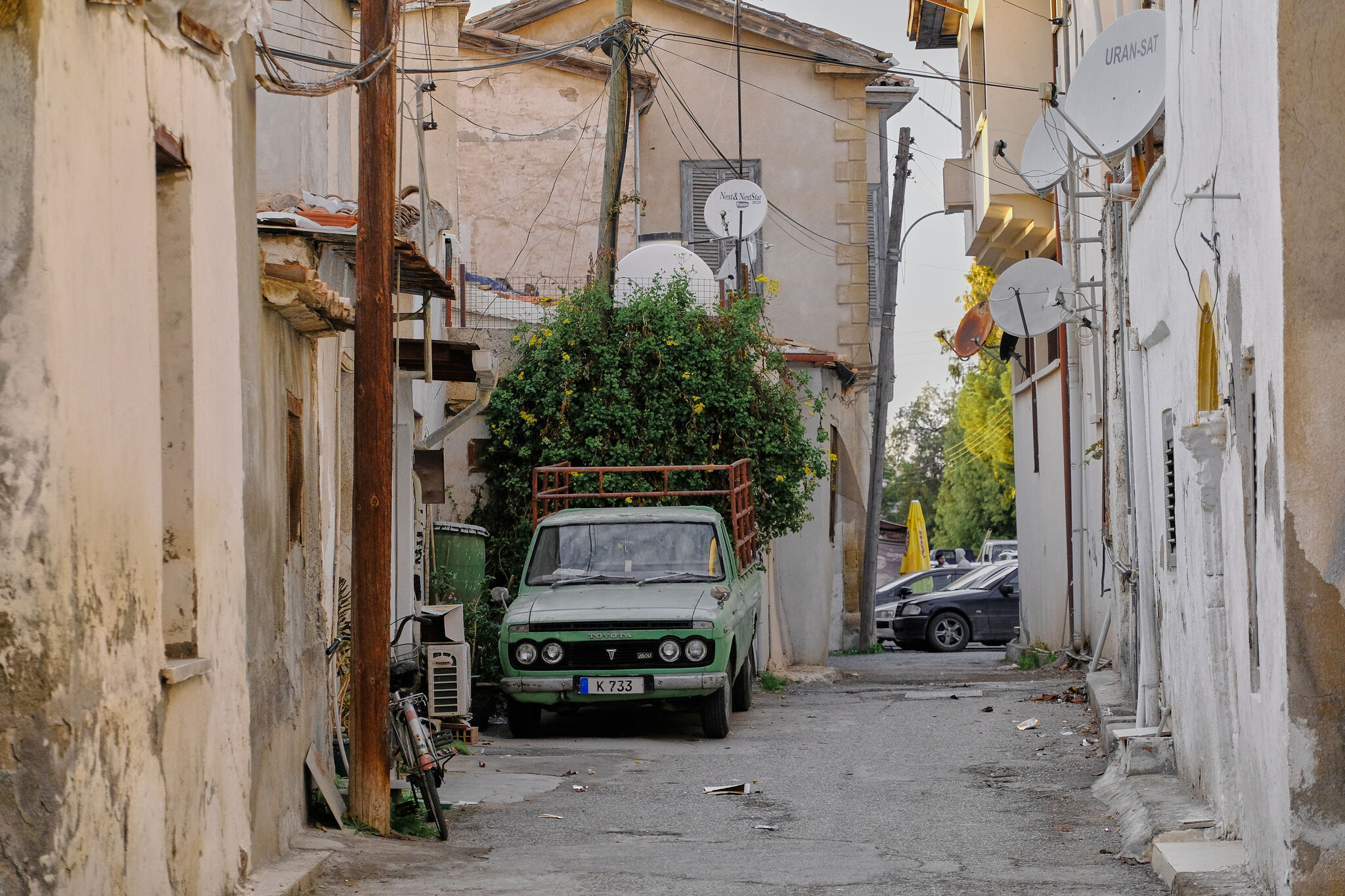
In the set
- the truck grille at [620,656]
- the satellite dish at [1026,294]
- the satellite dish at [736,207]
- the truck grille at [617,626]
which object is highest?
the satellite dish at [736,207]

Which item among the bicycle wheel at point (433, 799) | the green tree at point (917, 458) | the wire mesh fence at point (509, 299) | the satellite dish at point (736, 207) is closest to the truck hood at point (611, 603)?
the bicycle wheel at point (433, 799)

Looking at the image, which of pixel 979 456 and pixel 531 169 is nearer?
pixel 531 169

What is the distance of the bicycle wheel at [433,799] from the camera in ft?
28.4

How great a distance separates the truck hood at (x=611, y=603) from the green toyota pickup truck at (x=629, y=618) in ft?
0.05

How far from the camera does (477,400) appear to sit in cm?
1445

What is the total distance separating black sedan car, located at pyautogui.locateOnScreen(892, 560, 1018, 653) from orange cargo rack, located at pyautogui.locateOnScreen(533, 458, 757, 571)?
10206 mm

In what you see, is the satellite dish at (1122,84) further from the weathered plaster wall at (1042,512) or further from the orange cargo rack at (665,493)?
the weathered plaster wall at (1042,512)

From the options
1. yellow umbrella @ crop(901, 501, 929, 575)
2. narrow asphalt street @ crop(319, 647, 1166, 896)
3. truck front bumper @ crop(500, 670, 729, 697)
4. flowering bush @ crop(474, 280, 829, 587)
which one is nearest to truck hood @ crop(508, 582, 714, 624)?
truck front bumper @ crop(500, 670, 729, 697)

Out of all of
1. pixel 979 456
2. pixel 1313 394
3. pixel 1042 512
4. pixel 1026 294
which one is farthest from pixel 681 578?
pixel 979 456

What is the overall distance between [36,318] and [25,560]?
2.35 ft

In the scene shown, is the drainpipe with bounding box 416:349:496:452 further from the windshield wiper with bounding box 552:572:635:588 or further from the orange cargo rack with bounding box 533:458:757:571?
the windshield wiper with bounding box 552:572:635:588

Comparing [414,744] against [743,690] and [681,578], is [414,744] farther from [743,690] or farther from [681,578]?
[743,690]

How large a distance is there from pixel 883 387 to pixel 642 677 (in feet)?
44.0

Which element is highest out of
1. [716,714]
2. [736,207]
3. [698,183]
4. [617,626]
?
[698,183]
